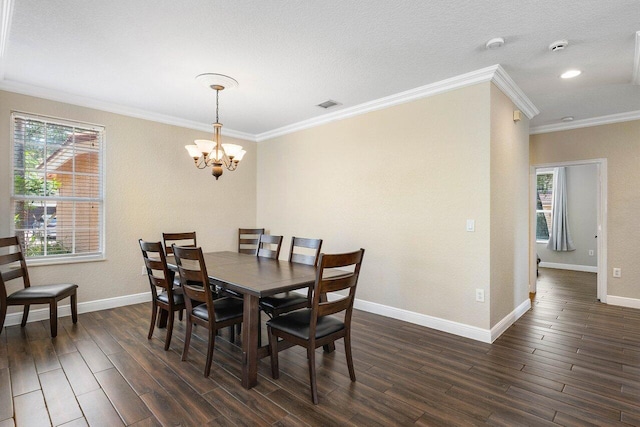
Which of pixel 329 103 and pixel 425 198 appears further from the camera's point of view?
pixel 329 103

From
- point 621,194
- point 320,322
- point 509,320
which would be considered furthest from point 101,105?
point 621,194

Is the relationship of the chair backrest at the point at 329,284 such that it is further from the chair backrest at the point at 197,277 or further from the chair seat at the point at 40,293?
the chair seat at the point at 40,293

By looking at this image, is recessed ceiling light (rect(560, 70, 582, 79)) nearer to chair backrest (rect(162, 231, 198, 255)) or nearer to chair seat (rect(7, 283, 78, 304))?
chair backrest (rect(162, 231, 198, 255))

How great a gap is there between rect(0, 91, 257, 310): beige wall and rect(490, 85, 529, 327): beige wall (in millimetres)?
3942

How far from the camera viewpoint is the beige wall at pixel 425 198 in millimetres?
3148

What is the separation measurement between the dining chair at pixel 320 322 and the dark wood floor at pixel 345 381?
242 millimetres

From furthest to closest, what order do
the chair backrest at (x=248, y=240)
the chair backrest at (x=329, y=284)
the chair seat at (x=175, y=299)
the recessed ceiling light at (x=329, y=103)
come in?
the chair backrest at (x=248, y=240) < the recessed ceiling light at (x=329, y=103) < the chair seat at (x=175, y=299) < the chair backrest at (x=329, y=284)

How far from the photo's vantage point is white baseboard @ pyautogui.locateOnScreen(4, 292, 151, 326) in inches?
136

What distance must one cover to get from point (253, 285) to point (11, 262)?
9.32 feet

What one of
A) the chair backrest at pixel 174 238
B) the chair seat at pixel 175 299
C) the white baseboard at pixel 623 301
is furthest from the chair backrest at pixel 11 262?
the white baseboard at pixel 623 301

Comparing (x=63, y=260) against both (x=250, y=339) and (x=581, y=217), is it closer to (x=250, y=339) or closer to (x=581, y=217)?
(x=250, y=339)

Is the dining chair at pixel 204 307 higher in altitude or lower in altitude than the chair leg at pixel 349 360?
higher

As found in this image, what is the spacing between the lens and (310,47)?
2658mm

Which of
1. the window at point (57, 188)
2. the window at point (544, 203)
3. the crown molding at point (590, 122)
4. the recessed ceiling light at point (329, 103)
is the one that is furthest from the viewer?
the window at point (544, 203)
